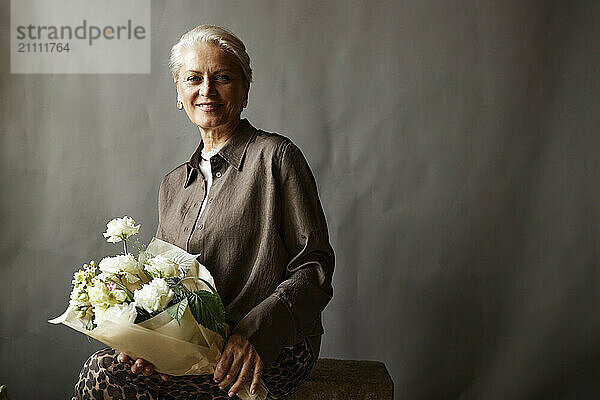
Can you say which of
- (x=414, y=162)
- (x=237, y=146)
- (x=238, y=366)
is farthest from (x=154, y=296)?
(x=414, y=162)

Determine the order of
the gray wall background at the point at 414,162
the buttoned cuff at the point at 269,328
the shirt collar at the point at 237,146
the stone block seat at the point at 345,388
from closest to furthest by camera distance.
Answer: the buttoned cuff at the point at 269,328 → the shirt collar at the point at 237,146 → the stone block seat at the point at 345,388 → the gray wall background at the point at 414,162

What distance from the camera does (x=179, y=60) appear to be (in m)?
2.24

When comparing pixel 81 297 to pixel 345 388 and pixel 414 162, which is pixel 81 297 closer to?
pixel 345 388

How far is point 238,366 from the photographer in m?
1.78

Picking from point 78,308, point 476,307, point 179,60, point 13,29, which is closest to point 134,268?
point 78,308

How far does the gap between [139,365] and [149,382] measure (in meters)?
0.13

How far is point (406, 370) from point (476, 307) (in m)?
0.41

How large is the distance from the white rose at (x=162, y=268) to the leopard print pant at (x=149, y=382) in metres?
0.27

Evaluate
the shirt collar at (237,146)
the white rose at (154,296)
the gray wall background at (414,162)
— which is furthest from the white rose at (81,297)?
the gray wall background at (414,162)

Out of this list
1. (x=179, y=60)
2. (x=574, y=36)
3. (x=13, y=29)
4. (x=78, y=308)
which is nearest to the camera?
(x=78, y=308)

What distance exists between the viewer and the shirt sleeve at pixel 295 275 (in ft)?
6.05

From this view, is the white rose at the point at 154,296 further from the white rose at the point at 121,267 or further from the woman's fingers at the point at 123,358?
the woman's fingers at the point at 123,358

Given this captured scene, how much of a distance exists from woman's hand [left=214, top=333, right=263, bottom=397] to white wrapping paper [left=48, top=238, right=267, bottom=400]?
3 cm

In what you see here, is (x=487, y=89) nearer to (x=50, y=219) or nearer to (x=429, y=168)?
(x=429, y=168)
